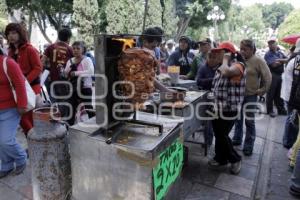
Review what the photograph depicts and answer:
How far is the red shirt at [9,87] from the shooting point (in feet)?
11.6

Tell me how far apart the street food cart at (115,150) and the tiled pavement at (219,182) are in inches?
51.3

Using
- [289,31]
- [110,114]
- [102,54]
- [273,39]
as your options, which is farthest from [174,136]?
[289,31]

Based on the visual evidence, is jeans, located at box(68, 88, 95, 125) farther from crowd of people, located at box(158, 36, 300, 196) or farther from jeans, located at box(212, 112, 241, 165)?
jeans, located at box(212, 112, 241, 165)

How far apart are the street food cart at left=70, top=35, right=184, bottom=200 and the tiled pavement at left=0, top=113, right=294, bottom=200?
130 centimetres

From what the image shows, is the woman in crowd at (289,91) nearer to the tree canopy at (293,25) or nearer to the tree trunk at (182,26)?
the tree canopy at (293,25)

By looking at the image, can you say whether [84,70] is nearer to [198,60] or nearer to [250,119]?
[198,60]

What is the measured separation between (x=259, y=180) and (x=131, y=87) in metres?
2.78

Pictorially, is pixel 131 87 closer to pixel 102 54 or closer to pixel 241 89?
pixel 102 54

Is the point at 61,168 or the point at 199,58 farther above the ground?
the point at 199,58

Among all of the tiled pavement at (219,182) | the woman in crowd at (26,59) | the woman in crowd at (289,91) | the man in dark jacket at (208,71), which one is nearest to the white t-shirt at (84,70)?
the woman in crowd at (26,59)

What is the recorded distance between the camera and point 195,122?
390 cm

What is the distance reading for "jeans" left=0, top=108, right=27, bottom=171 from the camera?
369 cm

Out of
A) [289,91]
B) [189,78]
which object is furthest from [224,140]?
[189,78]

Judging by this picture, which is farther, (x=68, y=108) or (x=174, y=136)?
(x=68, y=108)
